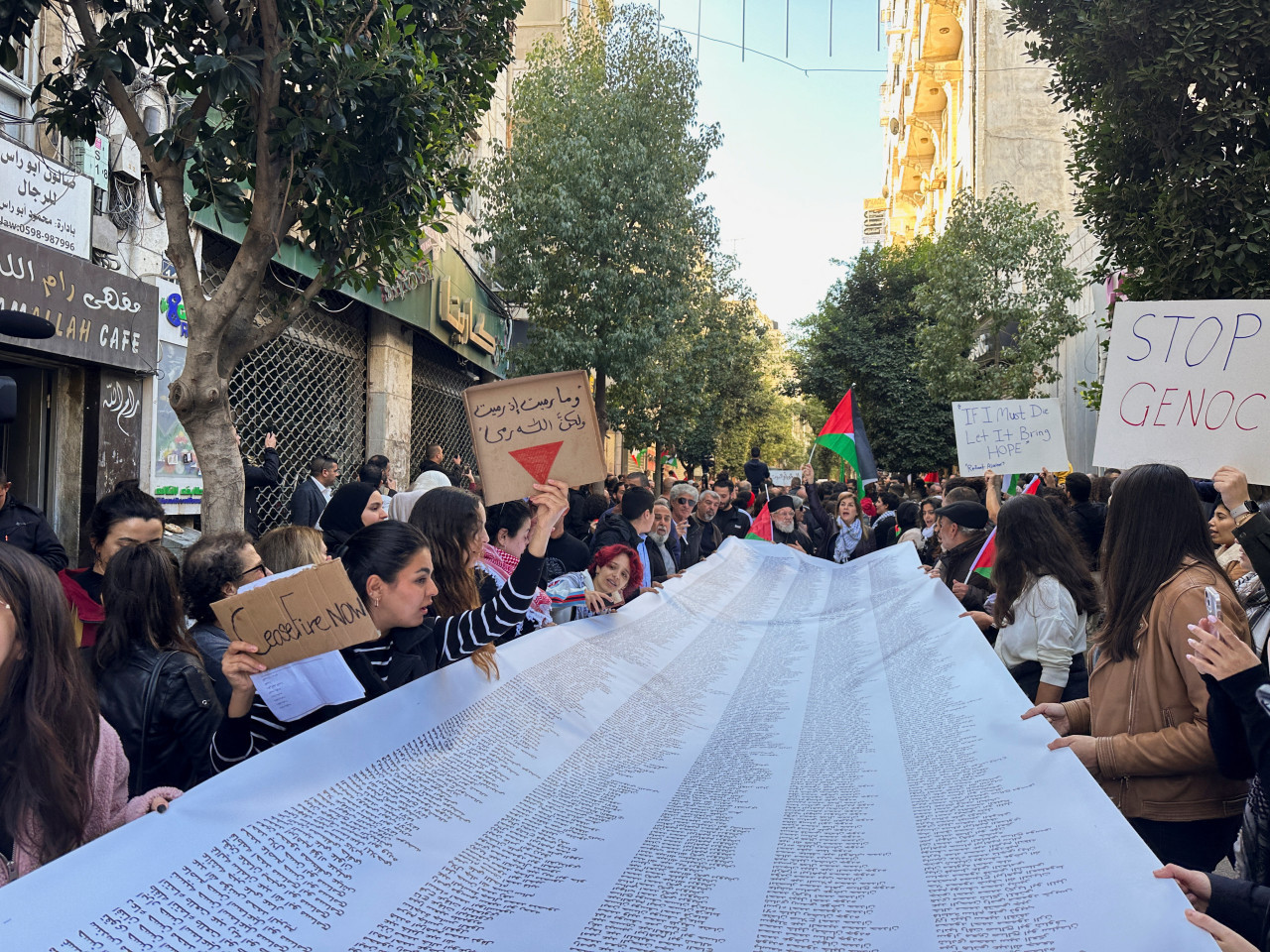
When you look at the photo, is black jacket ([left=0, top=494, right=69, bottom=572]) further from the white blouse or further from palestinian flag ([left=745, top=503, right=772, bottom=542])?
palestinian flag ([left=745, top=503, right=772, bottom=542])

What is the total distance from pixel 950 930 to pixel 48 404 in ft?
28.7

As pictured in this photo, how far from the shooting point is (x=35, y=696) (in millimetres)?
2135

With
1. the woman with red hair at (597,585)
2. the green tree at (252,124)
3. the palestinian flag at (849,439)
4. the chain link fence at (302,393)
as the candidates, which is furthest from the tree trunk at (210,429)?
the palestinian flag at (849,439)

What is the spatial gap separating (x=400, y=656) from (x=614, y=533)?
3.91 meters

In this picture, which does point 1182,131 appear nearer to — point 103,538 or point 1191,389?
point 1191,389

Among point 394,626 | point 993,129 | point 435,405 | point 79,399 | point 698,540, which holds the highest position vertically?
point 993,129

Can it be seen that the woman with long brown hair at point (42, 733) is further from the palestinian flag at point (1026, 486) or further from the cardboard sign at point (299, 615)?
the palestinian flag at point (1026, 486)

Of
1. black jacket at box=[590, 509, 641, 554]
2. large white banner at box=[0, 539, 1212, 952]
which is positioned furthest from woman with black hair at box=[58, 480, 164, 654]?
black jacket at box=[590, 509, 641, 554]

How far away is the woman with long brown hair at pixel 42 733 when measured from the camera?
Answer: 2.08 meters

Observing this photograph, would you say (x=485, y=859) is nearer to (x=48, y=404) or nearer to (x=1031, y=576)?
(x=1031, y=576)

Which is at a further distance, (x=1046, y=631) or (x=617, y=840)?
(x=1046, y=631)

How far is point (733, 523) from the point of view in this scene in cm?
1160

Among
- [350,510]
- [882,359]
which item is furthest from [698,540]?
[882,359]

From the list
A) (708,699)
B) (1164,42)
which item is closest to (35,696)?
(708,699)
